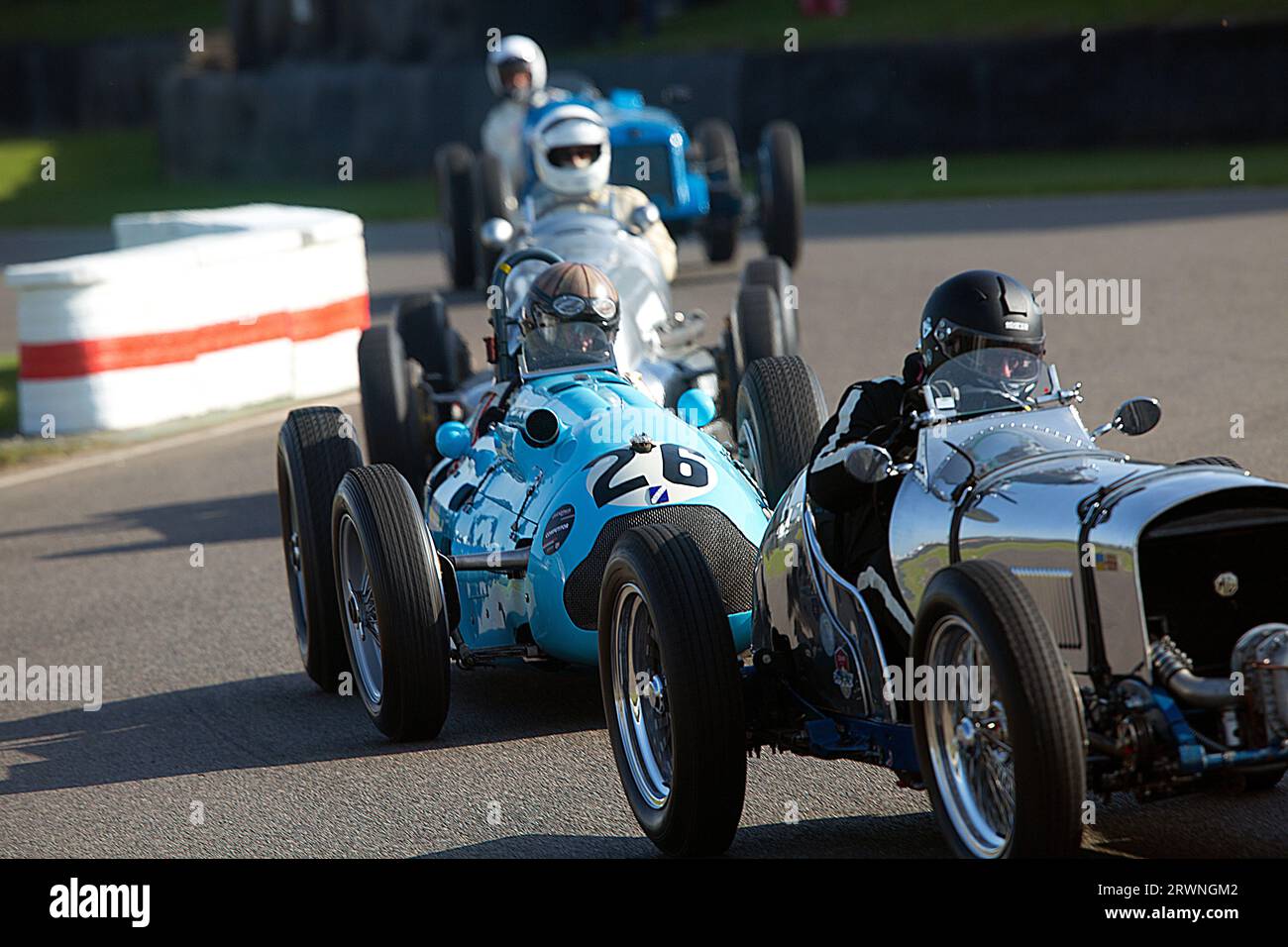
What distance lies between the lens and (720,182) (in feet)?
56.6

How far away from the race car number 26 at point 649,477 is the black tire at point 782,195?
10.5 m

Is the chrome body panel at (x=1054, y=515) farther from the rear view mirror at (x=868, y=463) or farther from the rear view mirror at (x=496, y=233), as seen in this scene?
the rear view mirror at (x=496, y=233)

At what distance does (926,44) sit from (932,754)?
69.1ft

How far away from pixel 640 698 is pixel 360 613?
5.56ft

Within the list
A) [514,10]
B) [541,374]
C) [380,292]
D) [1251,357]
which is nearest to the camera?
[541,374]

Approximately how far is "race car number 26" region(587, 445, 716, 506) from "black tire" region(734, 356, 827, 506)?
0.88 metres

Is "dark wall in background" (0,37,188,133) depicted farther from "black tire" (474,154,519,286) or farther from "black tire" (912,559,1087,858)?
"black tire" (912,559,1087,858)

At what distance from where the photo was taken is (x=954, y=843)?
4.70m

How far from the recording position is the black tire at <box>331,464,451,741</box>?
6.23 meters

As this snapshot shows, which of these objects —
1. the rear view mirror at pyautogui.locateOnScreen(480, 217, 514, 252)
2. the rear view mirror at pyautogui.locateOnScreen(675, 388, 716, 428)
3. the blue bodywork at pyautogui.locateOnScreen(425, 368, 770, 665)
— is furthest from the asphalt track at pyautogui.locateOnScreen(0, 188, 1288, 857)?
the rear view mirror at pyautogui.locateOnScreen(480, 217, 514, 252)

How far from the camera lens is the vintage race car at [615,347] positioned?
9117mm

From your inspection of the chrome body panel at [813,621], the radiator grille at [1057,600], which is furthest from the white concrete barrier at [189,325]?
the radiator grille at [1057,600]
